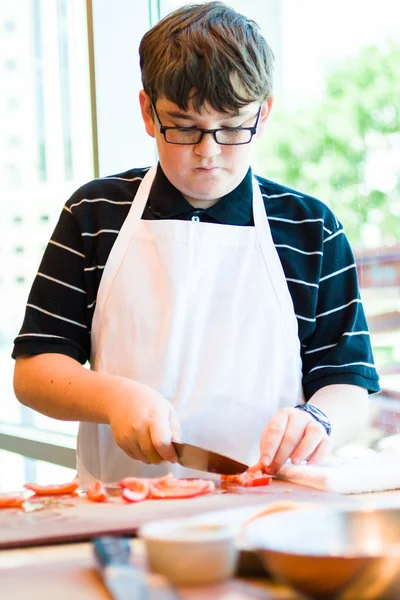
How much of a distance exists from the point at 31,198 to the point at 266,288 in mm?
1664

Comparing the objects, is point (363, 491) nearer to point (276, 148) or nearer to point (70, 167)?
point (276, 148)

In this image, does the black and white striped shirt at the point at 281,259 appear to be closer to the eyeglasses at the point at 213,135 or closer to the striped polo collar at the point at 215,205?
the striped polo collar at the point at 215,205

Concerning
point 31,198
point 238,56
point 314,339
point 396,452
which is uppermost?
point 238,56

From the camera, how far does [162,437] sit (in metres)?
1.23

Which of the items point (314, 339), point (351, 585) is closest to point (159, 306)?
point (314, 339)

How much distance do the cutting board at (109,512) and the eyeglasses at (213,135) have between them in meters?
0.54

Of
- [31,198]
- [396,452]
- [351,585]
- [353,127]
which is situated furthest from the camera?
[31,198]

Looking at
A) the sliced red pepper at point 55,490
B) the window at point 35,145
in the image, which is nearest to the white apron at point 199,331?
the sliced red pepper at point 55,490

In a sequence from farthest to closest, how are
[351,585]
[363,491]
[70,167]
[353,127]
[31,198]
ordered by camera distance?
[31,198] → [70,167] → [353,127] → [363,491] → [351,585]

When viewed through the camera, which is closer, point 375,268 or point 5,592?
point 5,592

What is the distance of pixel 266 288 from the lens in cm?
155

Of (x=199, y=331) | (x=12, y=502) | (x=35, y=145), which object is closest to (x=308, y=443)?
(x=199, y=331)

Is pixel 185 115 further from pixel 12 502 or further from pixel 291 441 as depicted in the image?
pixel 12 502

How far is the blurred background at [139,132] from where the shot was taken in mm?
1854
